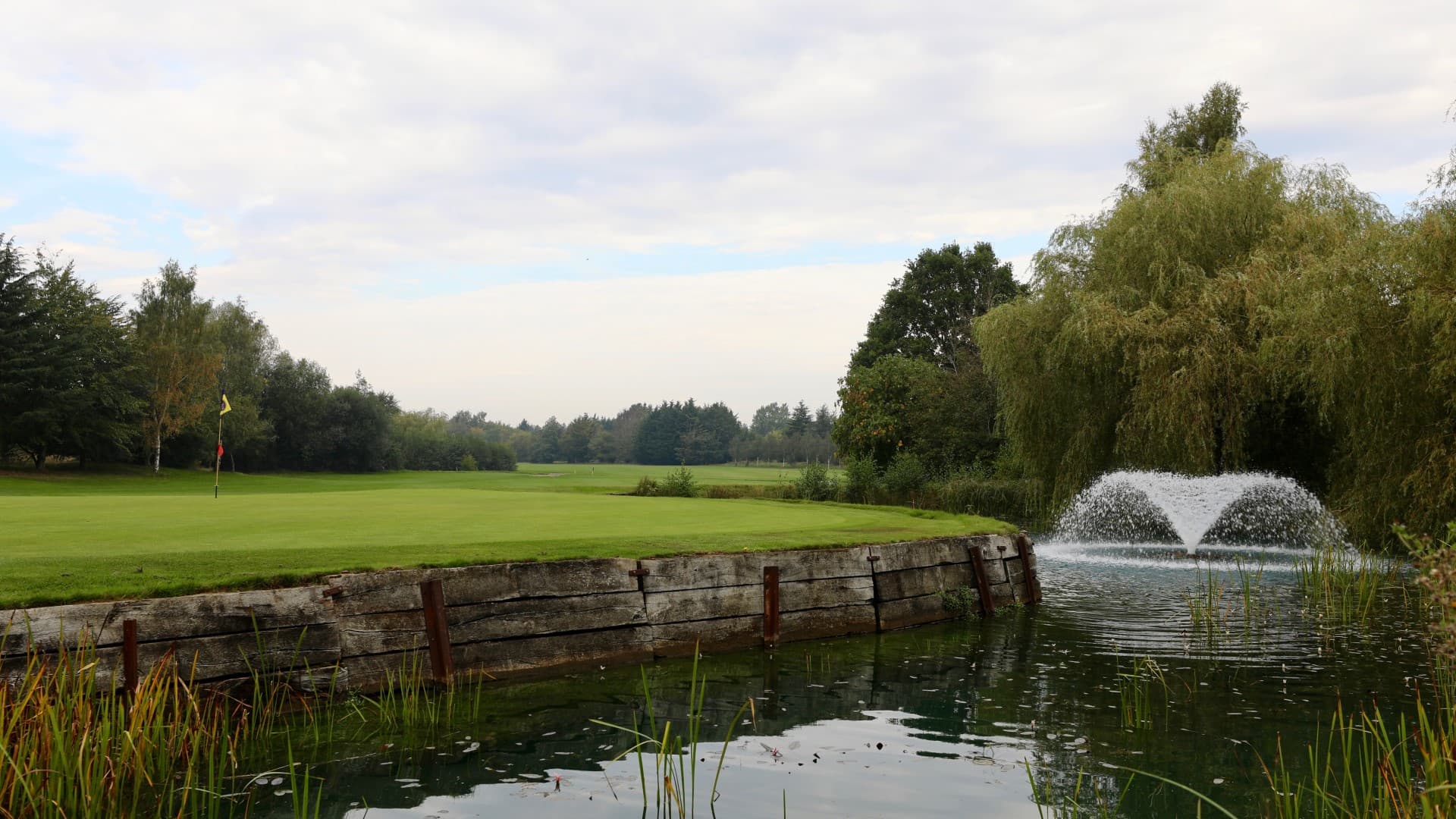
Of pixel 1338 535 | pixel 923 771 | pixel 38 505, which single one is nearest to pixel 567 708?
pixel 923 771

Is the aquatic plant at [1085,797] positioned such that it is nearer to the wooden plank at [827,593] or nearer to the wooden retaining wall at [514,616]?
the wooden retaining wall at [514,616]

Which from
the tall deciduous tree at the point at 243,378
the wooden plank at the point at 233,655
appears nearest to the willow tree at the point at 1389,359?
the wooden plank at the point at 233,655

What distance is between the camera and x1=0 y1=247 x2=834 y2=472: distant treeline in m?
40.4

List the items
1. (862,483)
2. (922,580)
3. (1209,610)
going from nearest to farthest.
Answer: (1209,610)
(922,580)
(862,483)

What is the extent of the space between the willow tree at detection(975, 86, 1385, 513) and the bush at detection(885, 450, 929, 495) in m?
9.35

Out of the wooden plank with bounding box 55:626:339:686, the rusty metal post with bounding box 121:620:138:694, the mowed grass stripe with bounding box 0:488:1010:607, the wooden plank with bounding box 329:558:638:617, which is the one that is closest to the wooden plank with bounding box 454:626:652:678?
the wooden plank with bounding box 329:558:638:617

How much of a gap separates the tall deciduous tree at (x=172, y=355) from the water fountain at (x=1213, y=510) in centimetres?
4237

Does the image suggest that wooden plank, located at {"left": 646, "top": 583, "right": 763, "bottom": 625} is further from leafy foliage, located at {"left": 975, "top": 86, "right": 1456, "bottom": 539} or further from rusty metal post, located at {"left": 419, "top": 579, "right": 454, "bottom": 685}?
leafy foliage, located at {"left": 975, "top": 86, "right": 1456, "bottom": 539}

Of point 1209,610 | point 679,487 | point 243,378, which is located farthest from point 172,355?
point 1209,610

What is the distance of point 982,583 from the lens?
13727 mm

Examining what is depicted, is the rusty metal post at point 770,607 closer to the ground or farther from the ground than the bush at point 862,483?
closer to the ground

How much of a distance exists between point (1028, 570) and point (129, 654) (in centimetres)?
1169

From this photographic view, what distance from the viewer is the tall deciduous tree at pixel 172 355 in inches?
1837

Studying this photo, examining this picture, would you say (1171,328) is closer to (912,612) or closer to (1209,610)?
(1209,610)
